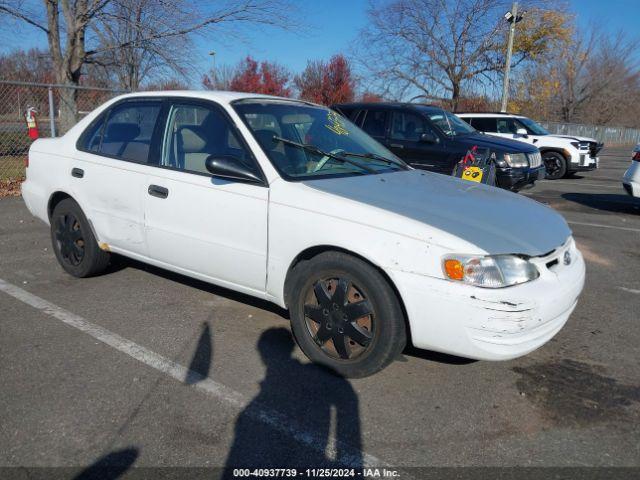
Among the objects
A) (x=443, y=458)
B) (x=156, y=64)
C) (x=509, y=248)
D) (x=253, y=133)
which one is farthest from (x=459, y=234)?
(x=156, y=64)

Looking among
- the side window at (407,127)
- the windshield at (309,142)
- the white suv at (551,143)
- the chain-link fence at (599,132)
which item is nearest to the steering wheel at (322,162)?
the windshield at (309,142)

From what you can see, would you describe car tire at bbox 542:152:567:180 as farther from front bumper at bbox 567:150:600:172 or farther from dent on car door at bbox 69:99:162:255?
dent on car door at bbox 69:99:162:255

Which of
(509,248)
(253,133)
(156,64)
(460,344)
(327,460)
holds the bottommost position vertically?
(327,460)

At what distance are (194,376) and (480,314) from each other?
1678 mm

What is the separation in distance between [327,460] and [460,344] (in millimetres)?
921

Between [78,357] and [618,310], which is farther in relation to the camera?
[618,310]

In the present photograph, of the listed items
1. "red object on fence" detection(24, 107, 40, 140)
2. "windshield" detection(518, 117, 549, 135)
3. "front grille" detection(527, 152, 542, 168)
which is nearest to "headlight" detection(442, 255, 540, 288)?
"front grille" detection(527, 152, 542, 168)

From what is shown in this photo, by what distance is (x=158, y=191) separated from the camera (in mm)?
3988

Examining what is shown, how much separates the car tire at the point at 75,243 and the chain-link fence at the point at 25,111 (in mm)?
5986

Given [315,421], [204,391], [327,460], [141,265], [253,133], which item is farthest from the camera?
[141,265]

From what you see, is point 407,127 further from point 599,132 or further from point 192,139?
point 599,132

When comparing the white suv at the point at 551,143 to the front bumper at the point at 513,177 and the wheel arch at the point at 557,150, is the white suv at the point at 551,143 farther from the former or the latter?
the front bumper at the point at 513,177

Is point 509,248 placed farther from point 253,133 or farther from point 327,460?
point 253,133

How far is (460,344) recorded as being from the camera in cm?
288
